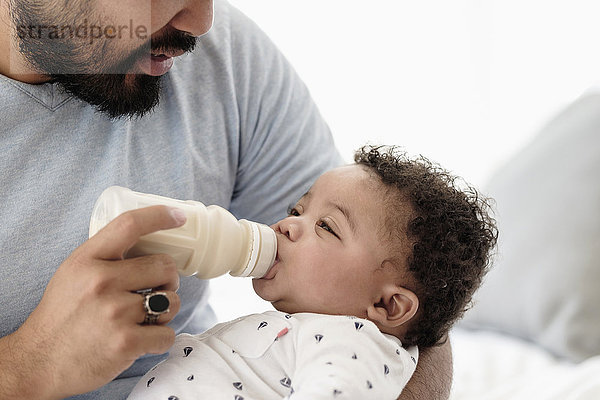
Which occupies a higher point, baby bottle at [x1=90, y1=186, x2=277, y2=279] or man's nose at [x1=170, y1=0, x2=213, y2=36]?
man's nose at [x1=170, y1=0, x2=213, y2=36]

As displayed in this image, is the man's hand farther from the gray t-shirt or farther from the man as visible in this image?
the gray t-shirt

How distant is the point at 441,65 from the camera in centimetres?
298

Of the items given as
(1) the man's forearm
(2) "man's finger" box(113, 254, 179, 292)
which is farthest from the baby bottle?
(1) the man's forearm

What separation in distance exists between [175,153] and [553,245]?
3.73 ft

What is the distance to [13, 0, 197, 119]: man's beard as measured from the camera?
1.22 m

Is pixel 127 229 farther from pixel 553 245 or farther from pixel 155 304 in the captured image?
pixel 553 245

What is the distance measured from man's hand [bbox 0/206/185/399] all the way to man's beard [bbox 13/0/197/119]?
0.38 meters

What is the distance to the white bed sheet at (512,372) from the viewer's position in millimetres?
1511

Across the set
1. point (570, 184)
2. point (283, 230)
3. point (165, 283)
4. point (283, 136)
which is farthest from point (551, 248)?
point (165, 283)

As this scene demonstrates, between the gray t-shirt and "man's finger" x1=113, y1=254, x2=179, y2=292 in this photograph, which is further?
the gray t-shirt

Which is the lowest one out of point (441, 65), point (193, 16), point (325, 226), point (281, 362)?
point (441, 65)

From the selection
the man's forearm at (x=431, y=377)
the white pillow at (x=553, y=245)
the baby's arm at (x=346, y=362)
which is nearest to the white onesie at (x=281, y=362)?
the baby's arm at (x=346, y=362)

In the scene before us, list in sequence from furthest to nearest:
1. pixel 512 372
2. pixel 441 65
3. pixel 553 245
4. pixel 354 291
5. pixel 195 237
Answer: pixel 441 65 < pixel 553 245 < pixel 512 372 < pixel 354 291 < pixel 195 237

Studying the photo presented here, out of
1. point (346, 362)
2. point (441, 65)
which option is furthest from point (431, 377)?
point (441, 65)
